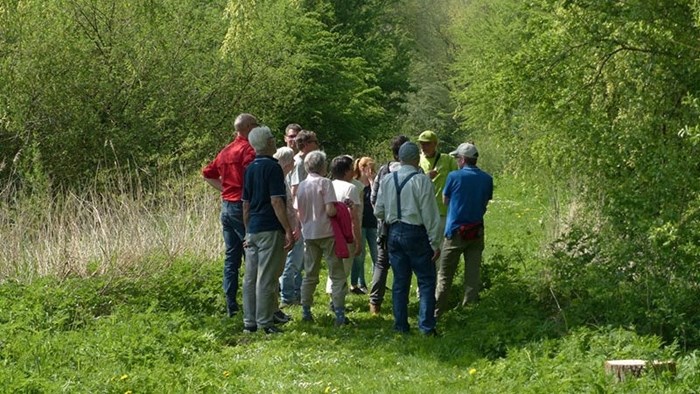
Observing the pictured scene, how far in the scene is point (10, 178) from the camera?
15695 millimetres

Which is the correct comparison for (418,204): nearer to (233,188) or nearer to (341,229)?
(341,229)

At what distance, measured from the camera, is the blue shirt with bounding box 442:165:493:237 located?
10.7 m

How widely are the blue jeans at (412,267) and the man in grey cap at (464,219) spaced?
3.02 feet

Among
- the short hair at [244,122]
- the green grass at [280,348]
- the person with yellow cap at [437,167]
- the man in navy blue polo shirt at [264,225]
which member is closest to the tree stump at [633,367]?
the green grass at [280,348]

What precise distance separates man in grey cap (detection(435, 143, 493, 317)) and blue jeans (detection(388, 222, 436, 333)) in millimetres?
920

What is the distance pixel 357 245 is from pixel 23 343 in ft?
11.7

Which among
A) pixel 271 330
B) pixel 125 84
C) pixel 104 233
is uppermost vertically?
pixel 125 84

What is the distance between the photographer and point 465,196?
1070cm

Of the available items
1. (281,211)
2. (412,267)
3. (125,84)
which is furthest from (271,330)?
(125,84)

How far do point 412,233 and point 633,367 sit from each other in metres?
3.18

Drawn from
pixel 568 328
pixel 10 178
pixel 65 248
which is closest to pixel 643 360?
pixel 568 328

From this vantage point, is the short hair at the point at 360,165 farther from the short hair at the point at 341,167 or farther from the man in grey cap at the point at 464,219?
the man in grey cap at the point at 464,219

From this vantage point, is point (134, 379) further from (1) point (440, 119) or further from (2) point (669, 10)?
(1) point (440, 119)

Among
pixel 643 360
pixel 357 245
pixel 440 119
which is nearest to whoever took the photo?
pixel 643 360
